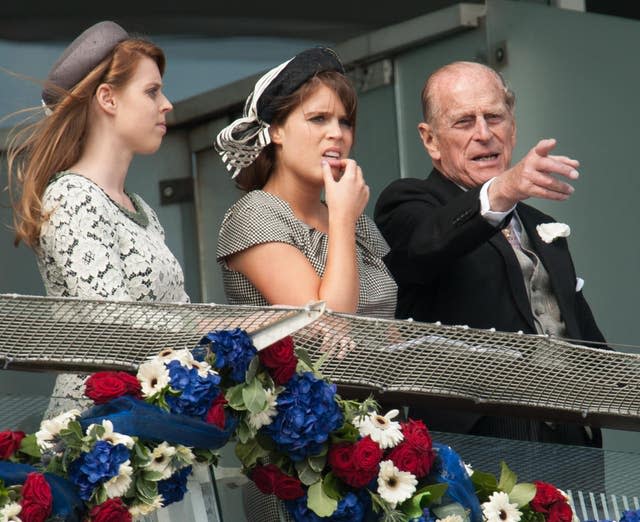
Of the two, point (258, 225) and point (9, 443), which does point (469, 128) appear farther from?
point (9, 443)

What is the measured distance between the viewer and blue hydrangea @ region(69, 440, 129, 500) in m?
2.84

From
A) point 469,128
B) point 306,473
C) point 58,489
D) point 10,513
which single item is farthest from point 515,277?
point 10,513

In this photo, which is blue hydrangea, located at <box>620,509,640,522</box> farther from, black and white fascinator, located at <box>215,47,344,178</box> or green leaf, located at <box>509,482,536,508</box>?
black and white fascinator, located at <box>215,47,344,178</box>

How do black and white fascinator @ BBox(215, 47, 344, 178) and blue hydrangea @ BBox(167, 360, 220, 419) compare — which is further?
black and white fascinator @ BBox(215, 47, 344, 178)

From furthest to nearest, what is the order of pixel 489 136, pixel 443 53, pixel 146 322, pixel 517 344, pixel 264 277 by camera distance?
pixel 443 53 < pixel 489 136 < pixel 264 277 < pixel 517 344 < pixel 146 322

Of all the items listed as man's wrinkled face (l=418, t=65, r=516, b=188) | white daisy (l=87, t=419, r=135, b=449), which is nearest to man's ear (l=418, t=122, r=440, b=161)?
man's wrinkled face (l=418, t=65, r=516, b=188)

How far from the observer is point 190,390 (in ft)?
9.72

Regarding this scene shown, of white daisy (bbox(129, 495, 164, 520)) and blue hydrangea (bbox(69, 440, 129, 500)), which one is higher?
blue hydrangea (bbox(69, 440, 129, 500))

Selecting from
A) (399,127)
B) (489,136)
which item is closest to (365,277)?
(489,136)

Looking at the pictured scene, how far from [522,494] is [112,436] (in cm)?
90

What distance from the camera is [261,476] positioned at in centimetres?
A: 315

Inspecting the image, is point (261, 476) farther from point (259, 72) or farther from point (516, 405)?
point (259, 72)

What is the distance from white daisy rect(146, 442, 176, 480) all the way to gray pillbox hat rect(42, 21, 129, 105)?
55.8 inches

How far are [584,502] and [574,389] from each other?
24 cm
